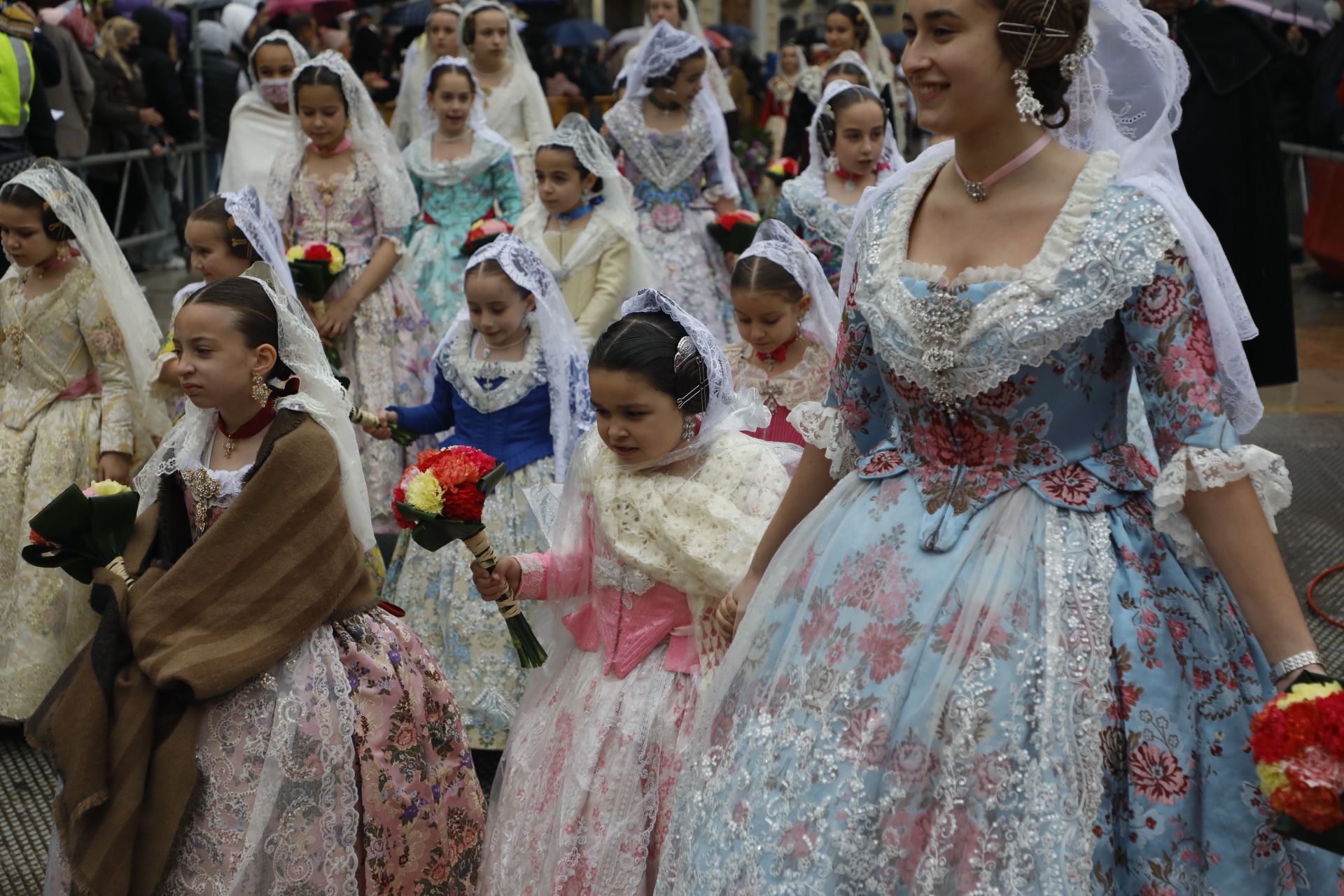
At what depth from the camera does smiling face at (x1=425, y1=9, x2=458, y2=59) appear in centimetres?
999

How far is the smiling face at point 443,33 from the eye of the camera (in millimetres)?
9992

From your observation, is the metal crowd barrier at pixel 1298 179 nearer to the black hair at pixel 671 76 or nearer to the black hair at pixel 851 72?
the black hair at pixel 851 72

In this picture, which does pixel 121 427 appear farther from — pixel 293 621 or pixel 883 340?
pixel 883 340

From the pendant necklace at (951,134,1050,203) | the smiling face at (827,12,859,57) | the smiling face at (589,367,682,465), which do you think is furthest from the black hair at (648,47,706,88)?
the pendant necklace at (951,134,1050,203)

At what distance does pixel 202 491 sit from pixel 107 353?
1879 millimetres

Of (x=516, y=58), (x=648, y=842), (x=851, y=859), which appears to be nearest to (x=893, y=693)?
(x=851, y=859)

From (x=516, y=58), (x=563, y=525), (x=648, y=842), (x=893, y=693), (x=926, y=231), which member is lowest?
(x=516, y=58)

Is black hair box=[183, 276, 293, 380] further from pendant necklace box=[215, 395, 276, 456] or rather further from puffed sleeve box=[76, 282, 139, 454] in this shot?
puffed sleeve box=[76, 282, 139, 454]

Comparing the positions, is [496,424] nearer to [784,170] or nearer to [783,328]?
[783,328]

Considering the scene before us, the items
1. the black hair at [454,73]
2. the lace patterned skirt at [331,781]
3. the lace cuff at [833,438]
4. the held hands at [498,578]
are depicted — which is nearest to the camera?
the lace cuff at [833,438]

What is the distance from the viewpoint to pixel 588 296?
703cm

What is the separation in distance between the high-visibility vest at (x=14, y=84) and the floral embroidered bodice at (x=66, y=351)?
3865 mm

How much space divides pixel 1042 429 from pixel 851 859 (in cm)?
77

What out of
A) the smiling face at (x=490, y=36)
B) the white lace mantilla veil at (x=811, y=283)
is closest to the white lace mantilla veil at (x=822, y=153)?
the white lace mantilla veil at (x=811, y=283)
